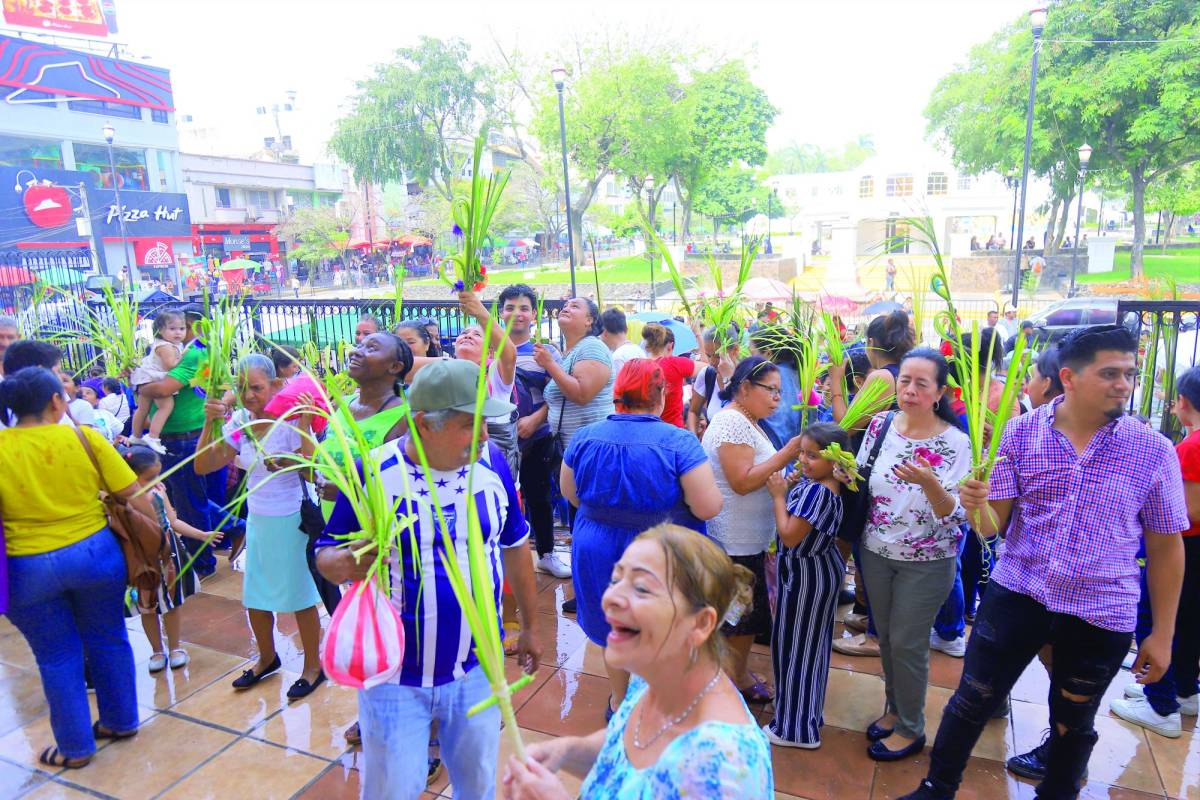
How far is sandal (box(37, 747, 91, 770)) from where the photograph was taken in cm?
333

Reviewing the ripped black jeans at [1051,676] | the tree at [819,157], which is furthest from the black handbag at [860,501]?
the tree at [819,157]

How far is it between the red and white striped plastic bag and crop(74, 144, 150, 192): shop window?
38850mm

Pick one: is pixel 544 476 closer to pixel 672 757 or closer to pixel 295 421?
pixel 295 421

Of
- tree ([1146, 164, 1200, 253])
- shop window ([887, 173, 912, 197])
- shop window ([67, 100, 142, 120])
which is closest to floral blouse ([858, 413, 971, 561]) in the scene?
tree ([1146, 164, 1200, 253])

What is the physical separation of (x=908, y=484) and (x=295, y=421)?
277 cm

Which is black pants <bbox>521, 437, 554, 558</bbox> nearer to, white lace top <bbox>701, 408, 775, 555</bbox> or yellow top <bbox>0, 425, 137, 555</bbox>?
white lace top <bbox>701, 408, 775, 555</bbox>

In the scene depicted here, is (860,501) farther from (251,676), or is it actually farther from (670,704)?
(251,676)

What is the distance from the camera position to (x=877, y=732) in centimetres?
331

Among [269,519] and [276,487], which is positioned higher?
[276,487]

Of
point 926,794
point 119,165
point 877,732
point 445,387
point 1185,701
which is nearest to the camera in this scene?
point 445,387

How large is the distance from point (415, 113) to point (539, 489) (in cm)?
3624

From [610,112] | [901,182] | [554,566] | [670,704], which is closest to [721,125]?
[610,112]

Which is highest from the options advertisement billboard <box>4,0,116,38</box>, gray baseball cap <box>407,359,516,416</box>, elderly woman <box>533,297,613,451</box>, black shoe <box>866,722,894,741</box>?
advertisement billboard <box>4,0,116,38</box>

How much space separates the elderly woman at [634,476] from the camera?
289cm
